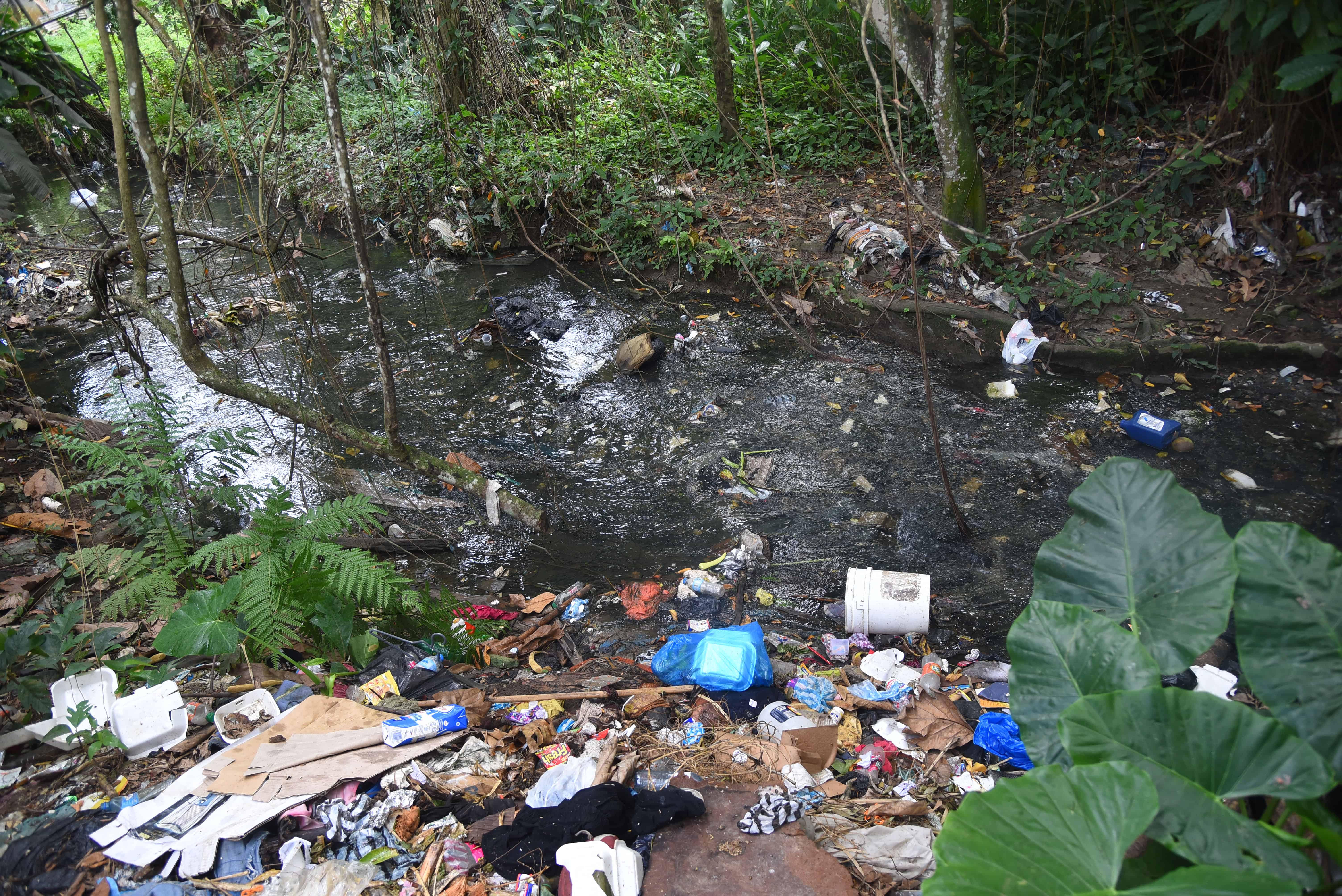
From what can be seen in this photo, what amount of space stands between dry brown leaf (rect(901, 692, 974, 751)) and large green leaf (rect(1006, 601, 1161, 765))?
3.09 feet

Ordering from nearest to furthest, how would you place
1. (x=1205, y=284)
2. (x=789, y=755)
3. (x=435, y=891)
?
(x=435, y=891), (x=789, y=755), (x=1205, y=284)

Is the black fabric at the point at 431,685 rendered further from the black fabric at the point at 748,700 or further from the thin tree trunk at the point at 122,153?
the thin tree trunk at the point at 122,153

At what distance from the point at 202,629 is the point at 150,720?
30 centimetres

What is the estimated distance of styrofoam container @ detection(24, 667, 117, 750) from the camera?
2.27m

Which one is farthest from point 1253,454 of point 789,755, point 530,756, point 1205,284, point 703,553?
point 530,756

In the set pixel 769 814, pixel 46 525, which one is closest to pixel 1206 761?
pixel 769 814

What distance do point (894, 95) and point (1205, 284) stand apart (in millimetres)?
3248

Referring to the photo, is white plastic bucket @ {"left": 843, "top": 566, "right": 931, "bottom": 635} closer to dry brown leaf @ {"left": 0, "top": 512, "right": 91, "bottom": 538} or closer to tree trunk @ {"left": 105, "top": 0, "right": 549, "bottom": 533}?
tree trunk @ {"left": 105, "top": 0, "right": 549, "bottom": 533}

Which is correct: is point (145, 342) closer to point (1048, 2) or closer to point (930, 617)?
point (930, 617)

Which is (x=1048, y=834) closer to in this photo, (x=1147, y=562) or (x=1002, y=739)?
(x=1147, y=562)

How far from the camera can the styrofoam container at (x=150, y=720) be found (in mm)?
2268

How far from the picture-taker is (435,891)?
1804 millimetres

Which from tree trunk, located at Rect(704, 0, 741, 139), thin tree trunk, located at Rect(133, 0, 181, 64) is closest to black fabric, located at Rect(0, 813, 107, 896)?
thin tree trunk, located at Rect(133, 0, 181, 64)

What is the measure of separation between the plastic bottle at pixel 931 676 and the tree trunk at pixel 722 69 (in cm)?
471
